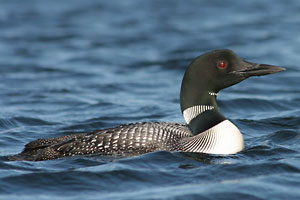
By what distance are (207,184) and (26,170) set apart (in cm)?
163

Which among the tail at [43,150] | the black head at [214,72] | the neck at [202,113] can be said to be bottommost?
the tail at [43,150]

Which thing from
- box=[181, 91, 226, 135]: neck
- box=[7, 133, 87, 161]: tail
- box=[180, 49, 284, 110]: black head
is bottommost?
box=[7, 133, 87, 161]: tail

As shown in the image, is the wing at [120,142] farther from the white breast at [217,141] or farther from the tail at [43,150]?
the white breast at [217,141]

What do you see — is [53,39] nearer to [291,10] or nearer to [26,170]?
[291,10]

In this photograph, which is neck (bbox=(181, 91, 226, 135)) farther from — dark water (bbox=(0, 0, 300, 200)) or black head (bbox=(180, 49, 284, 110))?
dark water (bbox=(0, 0, 300, 200))

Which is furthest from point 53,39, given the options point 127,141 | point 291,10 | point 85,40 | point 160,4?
point 127,141

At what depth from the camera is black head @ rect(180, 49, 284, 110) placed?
592 cm

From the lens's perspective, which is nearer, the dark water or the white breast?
the dark water

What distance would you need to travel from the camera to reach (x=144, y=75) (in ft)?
37.2

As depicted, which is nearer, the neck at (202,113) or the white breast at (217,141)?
the white breast at (217,141)

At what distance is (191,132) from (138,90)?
413cm

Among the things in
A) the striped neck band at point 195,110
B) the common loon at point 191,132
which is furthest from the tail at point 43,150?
the striped neck band at point 195,110

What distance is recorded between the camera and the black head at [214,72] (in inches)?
233

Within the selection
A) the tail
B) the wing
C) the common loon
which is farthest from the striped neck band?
the tail
